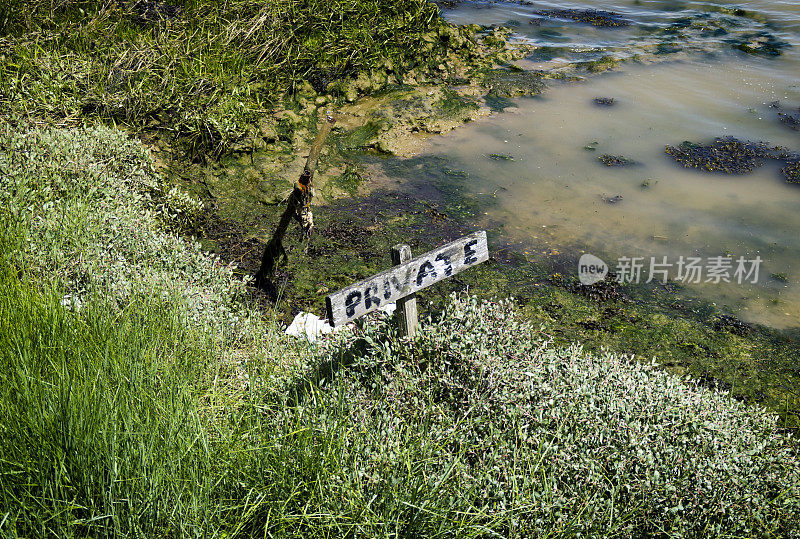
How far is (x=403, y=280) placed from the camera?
3922 mm

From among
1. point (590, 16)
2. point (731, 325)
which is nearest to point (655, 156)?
point (731, 325)

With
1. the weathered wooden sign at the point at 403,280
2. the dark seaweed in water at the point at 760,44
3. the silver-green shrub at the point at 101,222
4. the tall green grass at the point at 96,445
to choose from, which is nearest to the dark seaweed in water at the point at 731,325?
the weathered wooden sign at the point at 403,280

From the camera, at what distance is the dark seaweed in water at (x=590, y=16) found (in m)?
14.8

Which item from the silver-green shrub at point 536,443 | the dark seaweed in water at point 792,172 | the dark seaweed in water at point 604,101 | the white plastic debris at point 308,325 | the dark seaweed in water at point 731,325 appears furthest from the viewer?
the dark seaweed in water at point 604,101

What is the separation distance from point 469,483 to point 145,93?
651 cm

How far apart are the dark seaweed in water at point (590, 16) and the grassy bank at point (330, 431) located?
479 inches

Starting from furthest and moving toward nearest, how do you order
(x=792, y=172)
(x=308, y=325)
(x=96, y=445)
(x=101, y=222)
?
(x=792, y=172) → (x=308, y=325) → (x=101, y=222) → (x=96, y=445)

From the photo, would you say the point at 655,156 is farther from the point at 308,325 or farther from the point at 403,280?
the point at 403,280

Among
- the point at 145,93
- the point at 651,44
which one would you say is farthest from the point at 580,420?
the point at 651,44

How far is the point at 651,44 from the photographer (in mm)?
13289

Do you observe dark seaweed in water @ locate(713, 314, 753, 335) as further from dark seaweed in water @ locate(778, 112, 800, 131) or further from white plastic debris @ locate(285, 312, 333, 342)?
dark seaweed in water @ locate(778, 112, 800, 131)

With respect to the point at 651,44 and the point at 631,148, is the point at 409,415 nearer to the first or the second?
the point at 631,148

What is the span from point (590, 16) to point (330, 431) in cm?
1470

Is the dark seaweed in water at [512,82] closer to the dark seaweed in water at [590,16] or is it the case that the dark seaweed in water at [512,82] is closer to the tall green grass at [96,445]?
the dark seaweed in water at [590,16]
